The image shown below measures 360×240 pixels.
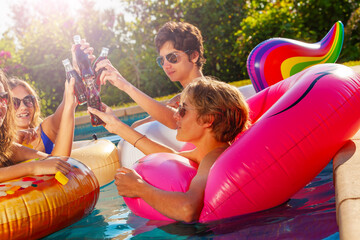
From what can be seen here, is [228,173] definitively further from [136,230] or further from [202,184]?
[136,230]

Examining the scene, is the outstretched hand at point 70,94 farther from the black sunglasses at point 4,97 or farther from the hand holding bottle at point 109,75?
the black sunglasses at point 4,97

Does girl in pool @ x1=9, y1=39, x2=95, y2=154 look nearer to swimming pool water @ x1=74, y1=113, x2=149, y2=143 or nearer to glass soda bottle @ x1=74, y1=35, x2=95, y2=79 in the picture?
glass soda bottle @ x1=74, y1=35, x2=95, y2=79

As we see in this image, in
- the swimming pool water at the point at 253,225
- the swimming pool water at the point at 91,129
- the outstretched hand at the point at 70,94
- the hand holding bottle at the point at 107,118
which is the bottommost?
the swimming pool water at the point at 91,129

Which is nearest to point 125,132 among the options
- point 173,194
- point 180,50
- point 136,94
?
point 136,94

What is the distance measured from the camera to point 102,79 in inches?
139

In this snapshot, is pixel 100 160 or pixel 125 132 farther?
pixel 100 160

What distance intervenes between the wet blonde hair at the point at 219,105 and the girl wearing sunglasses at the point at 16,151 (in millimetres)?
1145

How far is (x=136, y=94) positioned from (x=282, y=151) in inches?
58.4

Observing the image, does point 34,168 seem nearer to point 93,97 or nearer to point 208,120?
point 93,97

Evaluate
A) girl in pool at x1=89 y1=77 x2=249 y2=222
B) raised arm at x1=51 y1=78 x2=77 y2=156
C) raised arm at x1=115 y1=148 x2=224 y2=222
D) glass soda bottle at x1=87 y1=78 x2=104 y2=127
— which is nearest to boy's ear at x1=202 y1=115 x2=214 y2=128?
girl in pool at x1=89 y1=77 x2=249 y2=222

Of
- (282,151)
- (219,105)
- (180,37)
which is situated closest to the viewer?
(282,151)

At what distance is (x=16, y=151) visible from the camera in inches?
138

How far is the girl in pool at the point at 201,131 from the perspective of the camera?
280 centimetres

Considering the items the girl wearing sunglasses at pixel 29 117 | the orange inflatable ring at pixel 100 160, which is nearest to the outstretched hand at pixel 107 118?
the girl wearing sunglasses at pixel 29 117
